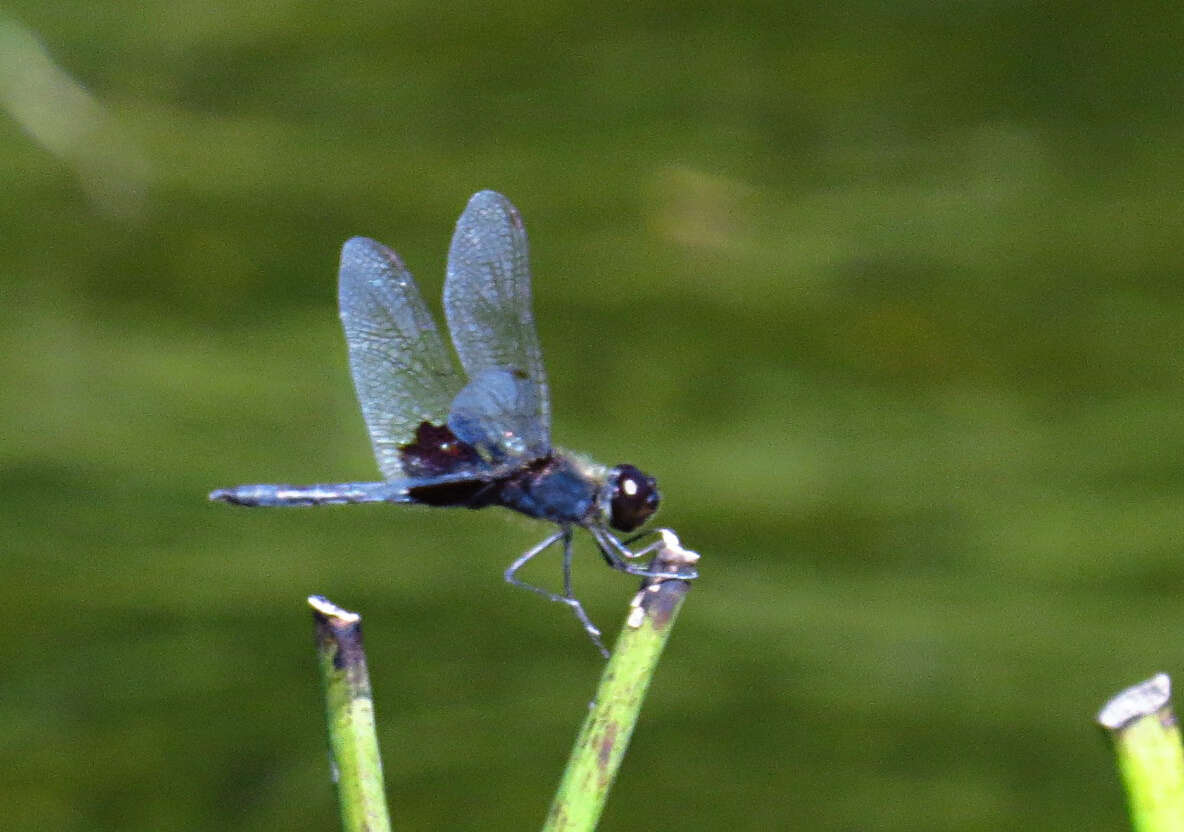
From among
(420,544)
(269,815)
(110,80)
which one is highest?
(110,80)

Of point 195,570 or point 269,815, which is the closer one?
point 269,815

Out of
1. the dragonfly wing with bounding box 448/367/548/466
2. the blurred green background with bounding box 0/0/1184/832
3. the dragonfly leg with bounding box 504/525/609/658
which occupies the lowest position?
Answer: the dragonfly leg with bounding box 504/525/609/658

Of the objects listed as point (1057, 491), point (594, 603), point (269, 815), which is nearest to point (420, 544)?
point (594, 603)

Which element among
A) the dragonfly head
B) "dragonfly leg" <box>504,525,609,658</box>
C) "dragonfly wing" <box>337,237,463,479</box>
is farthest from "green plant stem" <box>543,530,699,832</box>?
"dragonfly wing" <box>337,237,463,479</box>

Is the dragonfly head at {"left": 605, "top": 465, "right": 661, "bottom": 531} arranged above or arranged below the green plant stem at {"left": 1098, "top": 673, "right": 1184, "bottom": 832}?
above

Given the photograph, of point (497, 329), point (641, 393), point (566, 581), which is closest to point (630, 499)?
point (566, 581)

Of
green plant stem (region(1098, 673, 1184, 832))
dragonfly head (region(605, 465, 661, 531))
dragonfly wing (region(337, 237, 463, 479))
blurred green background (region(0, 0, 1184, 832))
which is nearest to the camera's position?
green plant stem (region(1098, 673, 1184, 832))

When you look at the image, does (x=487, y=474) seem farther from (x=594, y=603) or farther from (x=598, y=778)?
(x=594, y=603)

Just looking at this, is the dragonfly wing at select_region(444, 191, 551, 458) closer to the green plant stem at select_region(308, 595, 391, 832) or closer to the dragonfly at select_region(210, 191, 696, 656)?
the dragonfly at select_region(210, 191, 696, 656)
